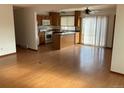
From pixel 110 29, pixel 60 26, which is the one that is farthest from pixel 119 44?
pixel 60 26

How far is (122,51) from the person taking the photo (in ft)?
11.6

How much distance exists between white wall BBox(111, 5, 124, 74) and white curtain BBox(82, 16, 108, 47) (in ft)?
12.4

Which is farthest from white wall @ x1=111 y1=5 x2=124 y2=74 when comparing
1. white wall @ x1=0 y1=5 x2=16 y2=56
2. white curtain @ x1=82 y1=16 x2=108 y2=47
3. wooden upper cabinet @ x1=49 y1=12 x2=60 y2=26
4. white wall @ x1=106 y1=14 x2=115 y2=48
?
wooden upper cabinet @ x1=49 y1=12 x2=60 y2=26

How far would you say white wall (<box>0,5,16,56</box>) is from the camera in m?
5.23

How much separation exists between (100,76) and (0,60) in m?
3.76

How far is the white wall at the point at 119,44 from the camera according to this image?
3352 millimetres

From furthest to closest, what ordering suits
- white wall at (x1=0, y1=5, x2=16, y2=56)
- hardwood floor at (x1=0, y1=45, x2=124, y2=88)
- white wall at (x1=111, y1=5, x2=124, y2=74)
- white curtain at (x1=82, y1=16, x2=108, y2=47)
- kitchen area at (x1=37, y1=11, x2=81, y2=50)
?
kitchen area at (x1=37, y1=11, x2=81, y2=50) → white curtain at (x1=82, y1=16, x2=108, y2=47) → white wall at (x1=0, y1=5, x2=16, y2=56) → white wall at (x1=111, y1=5, x2=124, y2=74) → hardwood floor at (x1=0, y1=45, x2=124, y2=88)

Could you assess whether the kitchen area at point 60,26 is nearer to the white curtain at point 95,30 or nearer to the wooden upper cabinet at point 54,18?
the wooden upper cabinet at point 54,18

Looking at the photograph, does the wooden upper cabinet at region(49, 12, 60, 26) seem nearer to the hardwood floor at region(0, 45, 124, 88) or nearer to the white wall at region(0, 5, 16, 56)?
the white wall at region(0, 5, 16, 56)

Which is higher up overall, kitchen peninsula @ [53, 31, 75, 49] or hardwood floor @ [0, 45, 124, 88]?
kitchen peninsula @ [53, 31, 75, 49]
